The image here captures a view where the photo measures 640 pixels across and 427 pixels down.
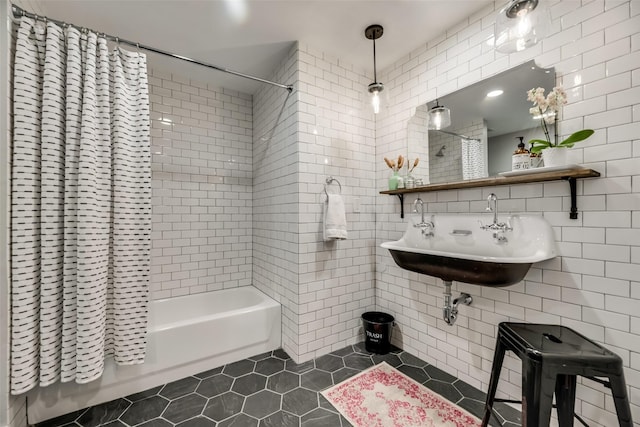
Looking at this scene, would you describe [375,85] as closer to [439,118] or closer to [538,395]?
[439,118]

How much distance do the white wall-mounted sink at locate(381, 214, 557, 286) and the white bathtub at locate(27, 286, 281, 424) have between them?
49.9 inches

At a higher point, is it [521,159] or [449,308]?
[521,159]

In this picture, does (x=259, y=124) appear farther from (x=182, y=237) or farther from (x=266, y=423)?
(x=266, y=423)

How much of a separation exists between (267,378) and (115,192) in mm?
A: 1561

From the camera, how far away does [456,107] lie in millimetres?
1858

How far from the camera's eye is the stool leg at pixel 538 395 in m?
0.98

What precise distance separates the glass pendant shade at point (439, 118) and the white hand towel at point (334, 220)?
0.91m

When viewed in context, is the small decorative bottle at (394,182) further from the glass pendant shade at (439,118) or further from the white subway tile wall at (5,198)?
the white subway tile wall at (5,198)

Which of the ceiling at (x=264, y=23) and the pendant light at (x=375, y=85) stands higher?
the ceiling at (x=264, y=23)

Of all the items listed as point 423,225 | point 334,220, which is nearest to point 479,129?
point 423,225

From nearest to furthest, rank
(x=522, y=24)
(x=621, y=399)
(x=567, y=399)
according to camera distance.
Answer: (x=621, y=399) → (x=567, y=399) → (x=522, y=24)

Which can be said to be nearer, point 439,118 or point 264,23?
point 264,23

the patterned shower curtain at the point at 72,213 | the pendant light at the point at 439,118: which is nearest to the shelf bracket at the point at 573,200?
the pendant light at the point at 439,118

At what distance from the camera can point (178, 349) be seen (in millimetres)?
1832
